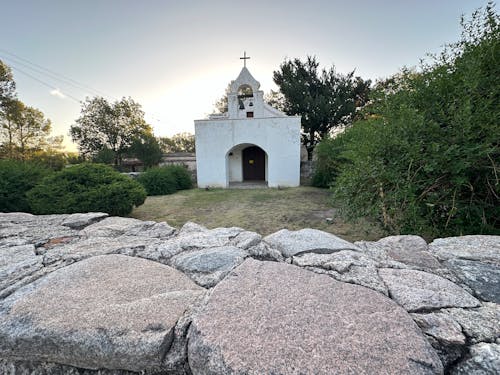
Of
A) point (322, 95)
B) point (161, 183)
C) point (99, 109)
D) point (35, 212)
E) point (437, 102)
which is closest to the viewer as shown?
point (437, 102)

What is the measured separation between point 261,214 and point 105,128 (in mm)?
20546

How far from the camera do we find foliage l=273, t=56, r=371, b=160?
15141mm

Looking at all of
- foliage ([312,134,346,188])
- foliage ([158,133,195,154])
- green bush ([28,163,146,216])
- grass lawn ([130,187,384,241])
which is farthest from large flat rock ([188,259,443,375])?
foliage ([158,133,195,154])

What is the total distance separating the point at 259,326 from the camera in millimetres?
736

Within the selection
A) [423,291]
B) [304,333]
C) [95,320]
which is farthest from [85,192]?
[423,291]

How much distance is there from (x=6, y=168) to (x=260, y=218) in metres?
5.90

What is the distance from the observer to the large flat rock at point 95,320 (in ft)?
2.43

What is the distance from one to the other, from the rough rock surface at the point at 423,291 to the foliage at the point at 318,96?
49.1ft

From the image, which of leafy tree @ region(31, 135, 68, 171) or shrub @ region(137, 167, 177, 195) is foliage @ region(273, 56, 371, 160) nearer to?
shrub @ region(137, 167, 177, 195)

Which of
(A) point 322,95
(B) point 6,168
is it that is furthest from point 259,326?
(A) point 322,95

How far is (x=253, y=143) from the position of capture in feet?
33.4

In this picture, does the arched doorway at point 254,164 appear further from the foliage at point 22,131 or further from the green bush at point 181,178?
the foliage at point 22,131

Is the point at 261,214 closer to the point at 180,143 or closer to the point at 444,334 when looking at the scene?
the point at 444,334

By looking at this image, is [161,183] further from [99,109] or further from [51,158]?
[99,109]
